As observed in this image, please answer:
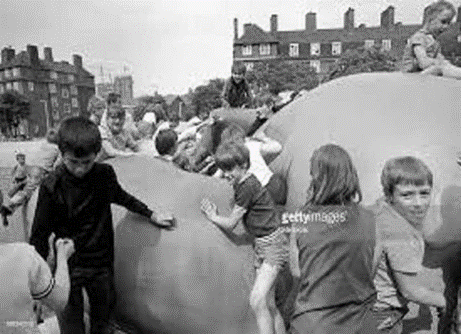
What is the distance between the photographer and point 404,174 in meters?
2.85

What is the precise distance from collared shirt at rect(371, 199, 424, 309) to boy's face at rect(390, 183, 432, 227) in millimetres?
42

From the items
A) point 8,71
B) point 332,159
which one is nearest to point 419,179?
point 332,159

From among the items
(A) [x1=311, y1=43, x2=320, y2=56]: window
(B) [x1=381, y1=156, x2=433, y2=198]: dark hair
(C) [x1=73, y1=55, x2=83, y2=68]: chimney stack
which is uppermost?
(C) [x1=73, y1=55, x2=83, y2=68]: chimney stack

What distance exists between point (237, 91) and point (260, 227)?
3102mm

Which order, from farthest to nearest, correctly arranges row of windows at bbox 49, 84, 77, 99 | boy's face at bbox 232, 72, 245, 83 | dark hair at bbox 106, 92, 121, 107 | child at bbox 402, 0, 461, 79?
row of windows at bbox 49, 84, 77, 99 < boy's face at bbox 232, 72, 245, 83 < dark hair at bbox 106, 92, 121, 107 < child at bbox 402, 0, 461, 79

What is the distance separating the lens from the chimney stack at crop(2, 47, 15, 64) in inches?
3738

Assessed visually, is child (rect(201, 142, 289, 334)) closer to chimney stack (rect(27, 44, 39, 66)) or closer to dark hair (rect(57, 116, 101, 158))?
dark hair (rect(57, 116, 101, 158))

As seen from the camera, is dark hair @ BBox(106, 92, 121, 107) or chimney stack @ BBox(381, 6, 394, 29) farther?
chimney stack @ BBox(381, 6, 394, 29)

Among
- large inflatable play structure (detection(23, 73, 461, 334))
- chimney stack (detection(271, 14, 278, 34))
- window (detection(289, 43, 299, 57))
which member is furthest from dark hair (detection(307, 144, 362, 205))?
chimney stack (detection(271, 14, 278, 34))

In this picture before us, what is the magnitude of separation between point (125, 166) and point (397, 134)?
2.10 meters

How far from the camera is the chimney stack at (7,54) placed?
311ft

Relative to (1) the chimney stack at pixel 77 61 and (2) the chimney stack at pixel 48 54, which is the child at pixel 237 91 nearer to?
(2) the chimney stack at pixel 48 54

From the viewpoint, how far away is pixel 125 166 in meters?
4.28

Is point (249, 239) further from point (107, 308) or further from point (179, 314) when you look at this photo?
point (107, 308)
